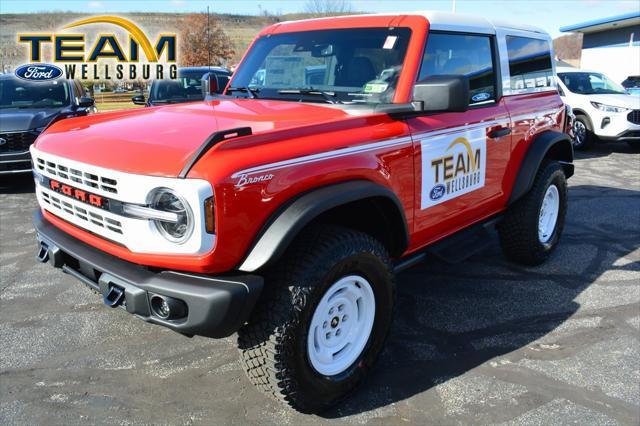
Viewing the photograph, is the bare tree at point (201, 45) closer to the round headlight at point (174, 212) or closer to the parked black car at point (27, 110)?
the parked black car at point (27, 110)

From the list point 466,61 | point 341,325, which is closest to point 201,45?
point 466,61

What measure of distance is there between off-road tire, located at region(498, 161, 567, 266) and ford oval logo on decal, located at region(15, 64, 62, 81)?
318 inches

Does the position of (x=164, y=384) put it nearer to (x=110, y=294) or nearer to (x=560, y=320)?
(x=110, y=294)

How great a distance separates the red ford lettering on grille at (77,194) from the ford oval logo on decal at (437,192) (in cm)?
186

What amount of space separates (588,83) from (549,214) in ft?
28.0

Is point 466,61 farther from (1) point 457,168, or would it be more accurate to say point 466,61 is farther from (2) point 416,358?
(2) point 416,358

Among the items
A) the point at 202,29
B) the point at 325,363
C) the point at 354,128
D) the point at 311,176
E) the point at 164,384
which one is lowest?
the point at 164,384

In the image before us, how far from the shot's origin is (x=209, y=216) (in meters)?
2.20

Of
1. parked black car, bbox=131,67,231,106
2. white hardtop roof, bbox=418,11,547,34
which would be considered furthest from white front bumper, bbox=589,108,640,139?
A: white hardtop roof, bbox=418,11,547,34

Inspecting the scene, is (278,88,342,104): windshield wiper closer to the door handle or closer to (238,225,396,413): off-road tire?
(238,225,396,413): off-road tire

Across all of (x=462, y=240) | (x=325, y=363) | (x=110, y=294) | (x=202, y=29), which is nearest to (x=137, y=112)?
(x=110, y=294)

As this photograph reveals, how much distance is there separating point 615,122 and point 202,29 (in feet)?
109

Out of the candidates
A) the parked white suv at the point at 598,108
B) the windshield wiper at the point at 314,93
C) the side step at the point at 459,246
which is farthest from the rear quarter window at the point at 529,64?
the parked white suv at the point at 598,108

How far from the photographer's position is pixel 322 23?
12.3 ft
